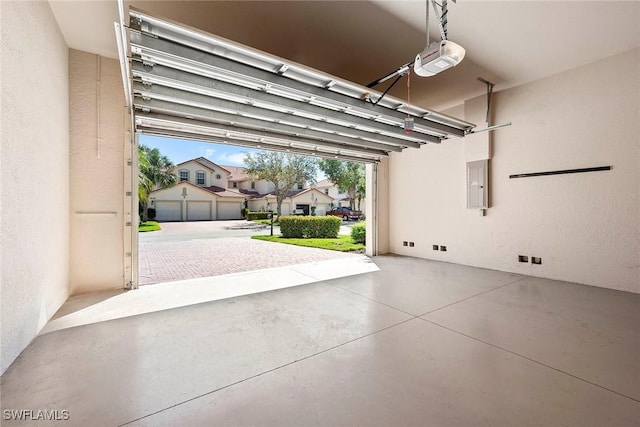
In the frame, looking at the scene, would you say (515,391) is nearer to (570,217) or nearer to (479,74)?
(570,217)

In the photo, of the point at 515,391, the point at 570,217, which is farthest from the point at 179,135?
the point at 570,217

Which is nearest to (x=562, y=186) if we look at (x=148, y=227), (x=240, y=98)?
(x=240, y=98)

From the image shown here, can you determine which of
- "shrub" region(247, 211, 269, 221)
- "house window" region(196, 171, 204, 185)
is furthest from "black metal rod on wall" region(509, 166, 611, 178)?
"house window" region(196, 171, 204, 185)

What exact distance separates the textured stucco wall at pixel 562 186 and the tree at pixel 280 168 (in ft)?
44.6

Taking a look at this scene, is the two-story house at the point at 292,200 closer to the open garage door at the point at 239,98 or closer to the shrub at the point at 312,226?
the shrub at the point at 312,226

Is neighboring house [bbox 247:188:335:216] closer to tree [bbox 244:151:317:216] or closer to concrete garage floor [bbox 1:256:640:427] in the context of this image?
tree [bbox 244:151:317:216]

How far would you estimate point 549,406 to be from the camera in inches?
67.5

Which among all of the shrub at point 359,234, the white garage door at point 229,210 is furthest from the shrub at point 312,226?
the white garage door at point 229,210

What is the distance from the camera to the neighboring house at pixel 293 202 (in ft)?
97.2

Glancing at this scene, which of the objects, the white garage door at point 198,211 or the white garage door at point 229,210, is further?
the white garage door at point 229,210

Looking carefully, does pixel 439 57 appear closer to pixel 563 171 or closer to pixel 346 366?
pixel 346 366

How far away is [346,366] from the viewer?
217 centimetres

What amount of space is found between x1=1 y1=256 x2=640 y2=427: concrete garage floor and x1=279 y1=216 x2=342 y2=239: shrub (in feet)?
28.3

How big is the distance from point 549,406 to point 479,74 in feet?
17.1
